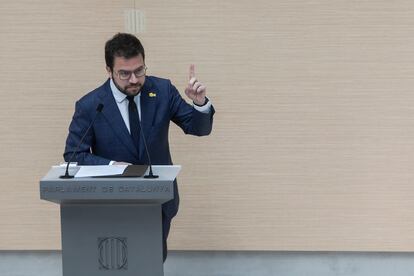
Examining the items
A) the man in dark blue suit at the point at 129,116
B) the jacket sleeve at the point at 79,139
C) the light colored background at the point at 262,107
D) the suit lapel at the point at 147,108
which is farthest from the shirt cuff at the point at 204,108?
the light colored background at the point at 262,107

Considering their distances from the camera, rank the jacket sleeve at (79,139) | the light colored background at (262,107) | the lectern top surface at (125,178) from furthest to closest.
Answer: the light colored background at (262,107) → the jacket sleeve at (79,139) → the lectern top surface at (125,178)

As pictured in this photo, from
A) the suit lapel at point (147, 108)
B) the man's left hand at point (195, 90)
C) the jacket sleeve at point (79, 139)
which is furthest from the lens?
the suit lapel at point (147, 108)

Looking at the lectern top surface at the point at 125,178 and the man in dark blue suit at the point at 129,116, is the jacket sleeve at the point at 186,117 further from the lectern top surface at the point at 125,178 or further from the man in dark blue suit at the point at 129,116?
the lectern top surface at the point at 125,178

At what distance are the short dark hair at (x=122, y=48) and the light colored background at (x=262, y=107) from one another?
1344 millimetres

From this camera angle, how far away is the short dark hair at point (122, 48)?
3.49 m

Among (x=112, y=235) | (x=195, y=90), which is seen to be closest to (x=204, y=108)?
(x=195, y=90)

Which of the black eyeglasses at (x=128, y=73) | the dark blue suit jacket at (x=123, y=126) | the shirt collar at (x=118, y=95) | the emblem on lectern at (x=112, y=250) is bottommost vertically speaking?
the emblem on lectern at (x=112, y=250)

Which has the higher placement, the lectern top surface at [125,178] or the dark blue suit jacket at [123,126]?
the dark blue suit jacket at [123,126]

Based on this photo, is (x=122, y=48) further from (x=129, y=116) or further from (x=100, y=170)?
(x=100, y=170)

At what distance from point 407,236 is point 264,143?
1.08 m

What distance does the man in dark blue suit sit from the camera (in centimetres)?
354

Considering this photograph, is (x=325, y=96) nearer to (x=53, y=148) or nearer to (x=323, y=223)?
(x=323, y=223)

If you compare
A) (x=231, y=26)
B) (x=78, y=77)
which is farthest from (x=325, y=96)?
(x=78, y=77)

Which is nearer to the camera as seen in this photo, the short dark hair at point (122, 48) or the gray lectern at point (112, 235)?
the gray lectern at point (112, 235)
